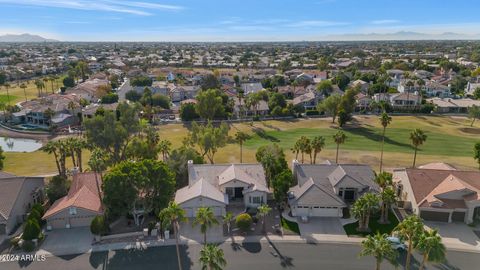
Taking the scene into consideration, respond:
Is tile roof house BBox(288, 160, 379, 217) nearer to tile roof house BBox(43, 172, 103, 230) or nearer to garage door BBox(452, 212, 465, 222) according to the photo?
garage door BBox(452, 212, 465, 222)

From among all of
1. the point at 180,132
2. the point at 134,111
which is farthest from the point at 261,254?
the point at 180,132

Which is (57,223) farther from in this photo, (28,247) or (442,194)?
(442,194)

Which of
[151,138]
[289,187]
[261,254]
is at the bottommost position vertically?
[261,254]

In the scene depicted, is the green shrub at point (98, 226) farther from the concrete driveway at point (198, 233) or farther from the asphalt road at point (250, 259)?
the concrete driveway at point (198, 233)

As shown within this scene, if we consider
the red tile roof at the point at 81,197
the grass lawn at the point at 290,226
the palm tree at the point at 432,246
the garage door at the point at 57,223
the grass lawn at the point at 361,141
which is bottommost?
the grass lawn at the point at 290,226

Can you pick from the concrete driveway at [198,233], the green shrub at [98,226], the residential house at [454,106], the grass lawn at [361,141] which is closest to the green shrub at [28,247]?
the green shrub at [98,226]

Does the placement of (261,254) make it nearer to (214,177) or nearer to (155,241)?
(155,241)

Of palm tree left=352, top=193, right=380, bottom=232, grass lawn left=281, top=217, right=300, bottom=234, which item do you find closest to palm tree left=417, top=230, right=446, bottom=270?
palm tree left=352, top=193, right=380, bottom=232
